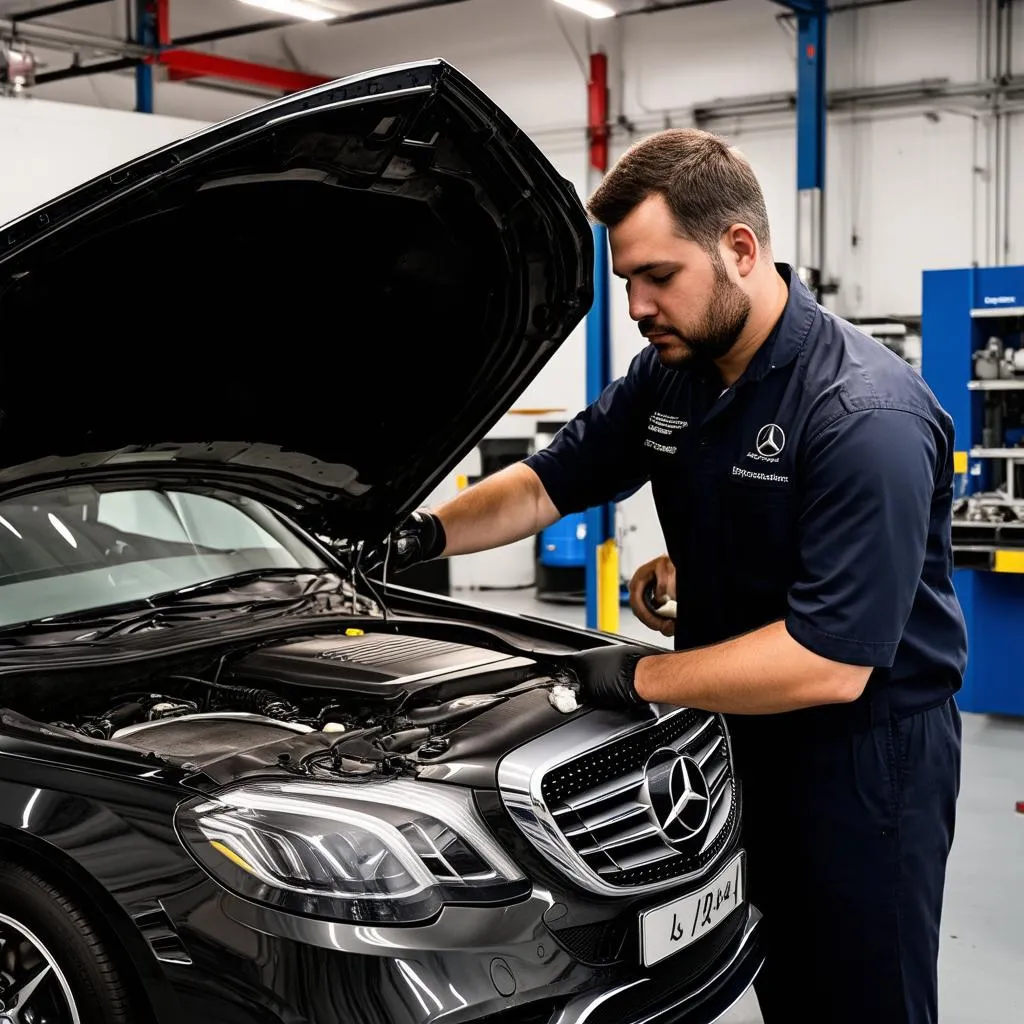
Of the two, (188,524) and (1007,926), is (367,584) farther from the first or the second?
(1007,926)

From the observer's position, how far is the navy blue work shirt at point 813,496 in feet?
5.94

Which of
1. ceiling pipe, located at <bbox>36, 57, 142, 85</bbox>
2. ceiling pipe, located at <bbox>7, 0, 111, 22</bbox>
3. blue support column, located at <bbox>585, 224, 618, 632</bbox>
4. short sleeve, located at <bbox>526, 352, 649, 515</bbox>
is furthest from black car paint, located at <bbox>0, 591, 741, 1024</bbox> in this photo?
ceiling pipe, located at <bbox>7, 0, 111, 22</bbox>

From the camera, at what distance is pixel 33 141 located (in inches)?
276

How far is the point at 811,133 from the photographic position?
26.5 feet

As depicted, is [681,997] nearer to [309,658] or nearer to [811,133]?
[309,658]

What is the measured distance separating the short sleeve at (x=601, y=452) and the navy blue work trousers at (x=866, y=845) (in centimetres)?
58

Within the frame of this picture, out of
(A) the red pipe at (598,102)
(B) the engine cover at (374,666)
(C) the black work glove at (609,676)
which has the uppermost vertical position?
(A) the red pipe at (598,102)

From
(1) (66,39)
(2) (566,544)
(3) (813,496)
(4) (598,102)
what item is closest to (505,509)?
(3) (813,496)

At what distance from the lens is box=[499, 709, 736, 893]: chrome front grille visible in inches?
74.7

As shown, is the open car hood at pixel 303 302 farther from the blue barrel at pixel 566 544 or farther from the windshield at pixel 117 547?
the blue barrel at pixel 566 544

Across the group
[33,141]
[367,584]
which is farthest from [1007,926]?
[33,141]

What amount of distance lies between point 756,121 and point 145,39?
4.52 metres

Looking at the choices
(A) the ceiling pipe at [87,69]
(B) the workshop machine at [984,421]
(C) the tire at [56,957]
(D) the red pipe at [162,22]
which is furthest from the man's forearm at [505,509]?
(A) the ceiling pipe at [87,69]

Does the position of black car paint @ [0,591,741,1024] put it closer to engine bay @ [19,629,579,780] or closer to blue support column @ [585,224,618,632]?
engine bay @ [19,629,579,780]
